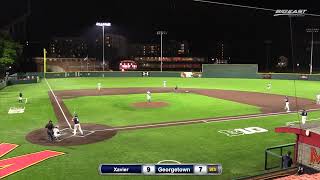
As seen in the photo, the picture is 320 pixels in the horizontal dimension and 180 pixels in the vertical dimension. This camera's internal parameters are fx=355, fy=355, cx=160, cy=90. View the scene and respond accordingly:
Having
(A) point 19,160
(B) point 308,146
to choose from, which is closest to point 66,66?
(A) point 19,160

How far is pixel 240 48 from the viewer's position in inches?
5212

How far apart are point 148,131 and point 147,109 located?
33.5 ft

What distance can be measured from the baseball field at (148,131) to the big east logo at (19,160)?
52 cm

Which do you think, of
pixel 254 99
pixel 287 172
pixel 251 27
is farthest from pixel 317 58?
pixel 287 172

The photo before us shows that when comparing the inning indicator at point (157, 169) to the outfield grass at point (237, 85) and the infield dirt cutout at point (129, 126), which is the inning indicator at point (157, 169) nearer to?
the infield dirt cutout at point (129, 126)

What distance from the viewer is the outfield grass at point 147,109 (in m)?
30.8

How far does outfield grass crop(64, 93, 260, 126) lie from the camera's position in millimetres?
30781

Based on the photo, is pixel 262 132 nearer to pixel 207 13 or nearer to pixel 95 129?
pixel 95 129

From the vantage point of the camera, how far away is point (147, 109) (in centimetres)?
3581

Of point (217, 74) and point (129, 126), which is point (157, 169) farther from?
point (217, 74)

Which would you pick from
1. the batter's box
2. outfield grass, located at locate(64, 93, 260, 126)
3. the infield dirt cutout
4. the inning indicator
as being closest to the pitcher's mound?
the infield dirt cutout

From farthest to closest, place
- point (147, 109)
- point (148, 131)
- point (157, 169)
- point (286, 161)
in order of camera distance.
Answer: point (147, 109) < point (148, 131) < point (286, 161) < point (157, 169)

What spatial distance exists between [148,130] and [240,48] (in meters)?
112

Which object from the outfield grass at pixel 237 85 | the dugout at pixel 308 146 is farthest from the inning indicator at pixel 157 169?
the outfield grass at pixel 237 85
